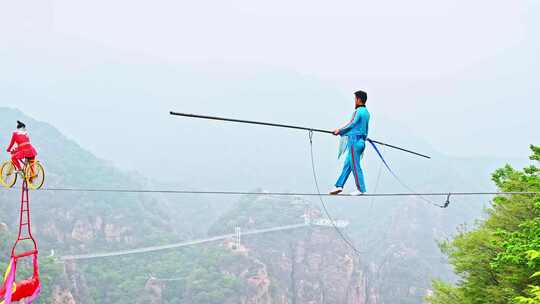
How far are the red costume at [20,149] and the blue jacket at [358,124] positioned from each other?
5.89 meters

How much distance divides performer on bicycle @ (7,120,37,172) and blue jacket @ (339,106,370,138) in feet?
19.3

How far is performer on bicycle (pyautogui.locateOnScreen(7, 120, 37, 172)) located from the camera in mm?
7027

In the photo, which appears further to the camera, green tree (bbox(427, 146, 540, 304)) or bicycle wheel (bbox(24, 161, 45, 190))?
green tree (bbox(427, 146, 540, 304))

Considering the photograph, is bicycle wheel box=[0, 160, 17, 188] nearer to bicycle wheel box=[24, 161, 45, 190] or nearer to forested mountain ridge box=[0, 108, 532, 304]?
bicycle wheel box=[24, 161, 45, 190]

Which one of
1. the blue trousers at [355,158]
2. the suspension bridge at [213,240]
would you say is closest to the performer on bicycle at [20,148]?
the blue trousers at [355,158]

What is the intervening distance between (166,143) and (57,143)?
9711 cm

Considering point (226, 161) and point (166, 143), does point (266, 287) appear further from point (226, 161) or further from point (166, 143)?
point (166, 143)

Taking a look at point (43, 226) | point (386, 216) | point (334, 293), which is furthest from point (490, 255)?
point (386, 216)

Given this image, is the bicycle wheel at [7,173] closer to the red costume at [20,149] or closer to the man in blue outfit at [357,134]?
the red costume at [20,149]

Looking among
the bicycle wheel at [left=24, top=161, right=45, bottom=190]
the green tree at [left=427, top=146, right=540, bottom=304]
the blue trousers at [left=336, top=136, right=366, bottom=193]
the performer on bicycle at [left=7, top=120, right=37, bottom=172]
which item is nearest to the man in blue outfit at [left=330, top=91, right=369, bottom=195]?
the blue trousers at [left=336, top=136, right=366, bottom=193]

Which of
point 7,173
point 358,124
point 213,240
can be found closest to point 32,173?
point 7,173

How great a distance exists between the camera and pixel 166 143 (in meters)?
156

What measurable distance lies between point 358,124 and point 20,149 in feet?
20.7

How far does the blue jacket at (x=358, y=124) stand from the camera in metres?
6.32
